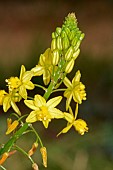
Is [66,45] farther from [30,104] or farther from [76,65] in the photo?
[76,65]

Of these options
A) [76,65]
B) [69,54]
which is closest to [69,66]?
[69,54]

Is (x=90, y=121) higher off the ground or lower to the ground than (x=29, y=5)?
lower

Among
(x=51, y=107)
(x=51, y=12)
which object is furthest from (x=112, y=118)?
(x=51, y=107)

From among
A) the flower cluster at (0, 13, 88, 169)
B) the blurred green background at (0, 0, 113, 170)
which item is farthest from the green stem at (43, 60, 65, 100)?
the blurred green background at (0, 0, 113, 170)

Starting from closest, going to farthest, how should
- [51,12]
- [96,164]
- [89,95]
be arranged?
[96,164], [89,95], [51,12]

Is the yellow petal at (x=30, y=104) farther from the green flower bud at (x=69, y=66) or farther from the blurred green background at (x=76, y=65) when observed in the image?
the blurred green background at (x=76, y=65)

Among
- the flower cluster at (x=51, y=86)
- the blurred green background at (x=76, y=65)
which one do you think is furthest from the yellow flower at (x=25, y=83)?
the blurred green background at (x=76, y=65)

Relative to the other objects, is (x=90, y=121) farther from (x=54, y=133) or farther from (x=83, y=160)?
(x=83, y=160)
